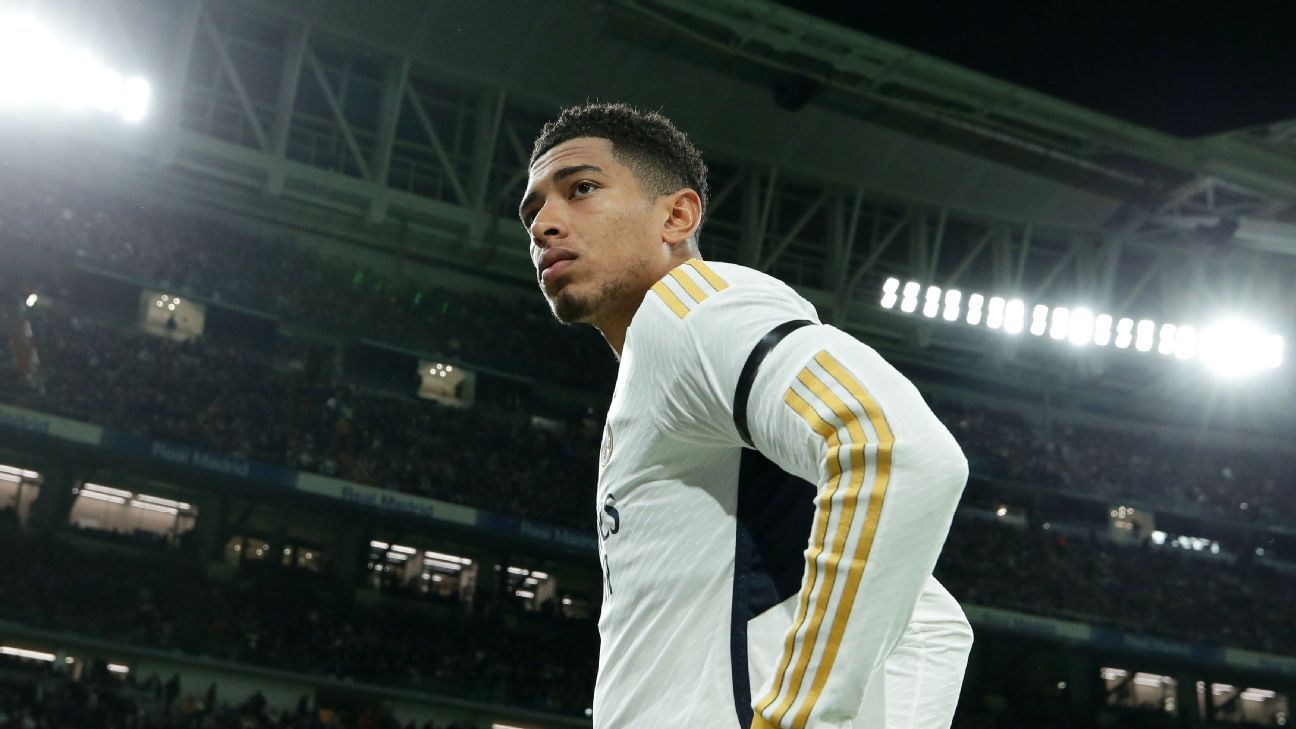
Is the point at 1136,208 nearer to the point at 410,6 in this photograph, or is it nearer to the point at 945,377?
the point at 945,377

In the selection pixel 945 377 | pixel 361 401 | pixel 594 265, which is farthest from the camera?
pixel 945 377

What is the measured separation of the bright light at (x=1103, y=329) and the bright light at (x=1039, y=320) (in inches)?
48.5

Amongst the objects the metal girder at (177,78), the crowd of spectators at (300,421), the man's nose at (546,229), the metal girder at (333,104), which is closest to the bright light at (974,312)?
the crowd of spectators at (300,421)

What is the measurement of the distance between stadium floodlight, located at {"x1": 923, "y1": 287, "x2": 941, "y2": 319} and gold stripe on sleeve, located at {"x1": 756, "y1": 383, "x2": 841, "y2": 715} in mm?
24094

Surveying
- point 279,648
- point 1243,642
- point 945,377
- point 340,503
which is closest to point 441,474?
point 340,503

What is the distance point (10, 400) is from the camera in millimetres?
20062

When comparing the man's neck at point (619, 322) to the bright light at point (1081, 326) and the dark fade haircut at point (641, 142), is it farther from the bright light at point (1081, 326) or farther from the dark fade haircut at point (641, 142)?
the bright light at point (1081, 326)

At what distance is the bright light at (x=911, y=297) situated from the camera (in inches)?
966

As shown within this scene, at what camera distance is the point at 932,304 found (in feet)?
81.2

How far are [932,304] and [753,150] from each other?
17.8 ft

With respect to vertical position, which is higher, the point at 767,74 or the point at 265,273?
the point at 767,74

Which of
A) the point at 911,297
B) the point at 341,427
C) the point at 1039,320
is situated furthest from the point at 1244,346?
the point at 341,427

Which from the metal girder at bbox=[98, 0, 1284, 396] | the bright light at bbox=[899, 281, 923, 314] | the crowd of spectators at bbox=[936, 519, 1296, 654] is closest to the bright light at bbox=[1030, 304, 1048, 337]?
the metal girder at bbox=[98, 0, 1284, 396]

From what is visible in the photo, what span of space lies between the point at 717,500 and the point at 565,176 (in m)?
0.60
